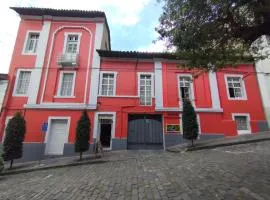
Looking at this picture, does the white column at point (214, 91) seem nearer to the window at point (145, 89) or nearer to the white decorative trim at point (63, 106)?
the window at point (145, 89)

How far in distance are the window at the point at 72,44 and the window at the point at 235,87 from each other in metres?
13.3

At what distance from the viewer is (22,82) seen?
50.0ft

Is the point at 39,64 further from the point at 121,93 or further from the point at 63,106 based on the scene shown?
the point at 121,93

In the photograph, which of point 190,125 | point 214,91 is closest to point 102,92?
point 190,125

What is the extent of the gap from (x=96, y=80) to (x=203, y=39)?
1047 centimetres

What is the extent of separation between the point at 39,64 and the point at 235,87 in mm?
16405

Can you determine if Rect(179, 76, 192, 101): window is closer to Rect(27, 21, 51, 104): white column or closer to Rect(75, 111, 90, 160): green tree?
Rect(75, 111, 90, 160): green tree

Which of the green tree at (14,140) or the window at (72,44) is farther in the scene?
the window at (72,44)

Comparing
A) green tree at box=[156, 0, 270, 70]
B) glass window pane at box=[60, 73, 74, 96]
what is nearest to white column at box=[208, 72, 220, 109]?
green tree at box=[156, 0, 270, 70]

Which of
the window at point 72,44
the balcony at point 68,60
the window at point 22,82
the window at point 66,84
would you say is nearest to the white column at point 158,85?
the balcony at point 68,60

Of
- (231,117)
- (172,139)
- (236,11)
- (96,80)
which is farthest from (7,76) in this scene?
(231,117)

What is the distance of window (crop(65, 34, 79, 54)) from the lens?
16.3m

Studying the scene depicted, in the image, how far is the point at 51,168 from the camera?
1002 cm

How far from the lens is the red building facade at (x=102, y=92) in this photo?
46.7ft
